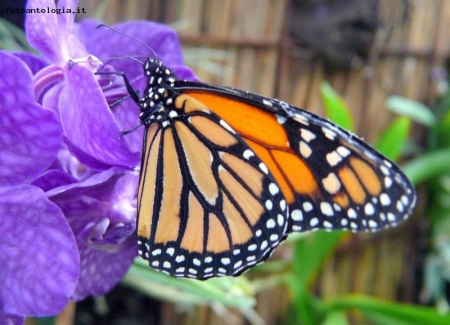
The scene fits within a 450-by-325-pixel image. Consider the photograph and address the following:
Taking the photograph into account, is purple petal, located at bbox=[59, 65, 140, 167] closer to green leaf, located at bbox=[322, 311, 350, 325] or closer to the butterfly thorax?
the butterfly thorax

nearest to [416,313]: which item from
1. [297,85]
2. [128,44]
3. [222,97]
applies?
[297,85]

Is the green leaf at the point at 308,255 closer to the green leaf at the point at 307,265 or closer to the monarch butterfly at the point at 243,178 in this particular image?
the green leaf at the point at 307,265

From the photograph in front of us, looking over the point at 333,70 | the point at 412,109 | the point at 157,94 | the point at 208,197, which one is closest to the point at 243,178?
the point at 208,197

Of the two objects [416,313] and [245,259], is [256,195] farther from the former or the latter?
Result: [416,313]

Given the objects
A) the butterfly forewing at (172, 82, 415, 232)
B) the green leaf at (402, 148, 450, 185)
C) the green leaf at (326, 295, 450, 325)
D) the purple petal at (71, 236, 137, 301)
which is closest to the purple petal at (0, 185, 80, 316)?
the purple petal at (71, 236, 137, 301)

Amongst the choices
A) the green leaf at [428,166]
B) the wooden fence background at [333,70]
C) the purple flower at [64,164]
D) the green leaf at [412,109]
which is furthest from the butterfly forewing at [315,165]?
the green leaf at [412,109]

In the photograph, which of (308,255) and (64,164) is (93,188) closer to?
(64,164)
